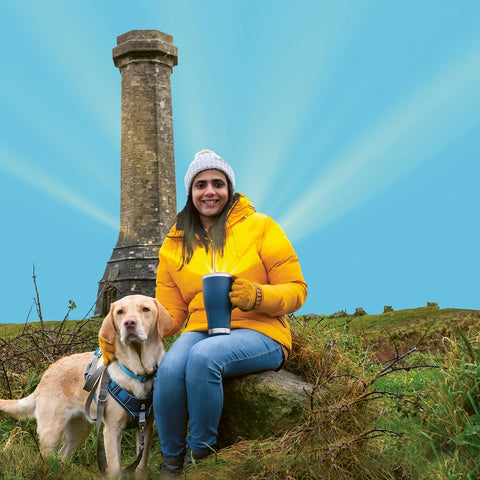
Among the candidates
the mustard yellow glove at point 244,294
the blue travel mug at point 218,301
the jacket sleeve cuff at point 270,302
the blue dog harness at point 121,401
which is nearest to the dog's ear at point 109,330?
the blue dog harness at point 121,401

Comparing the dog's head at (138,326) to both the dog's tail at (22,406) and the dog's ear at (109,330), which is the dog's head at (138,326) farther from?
the dog's tail at (22,406)

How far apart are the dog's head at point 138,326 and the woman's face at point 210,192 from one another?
78 centimetres

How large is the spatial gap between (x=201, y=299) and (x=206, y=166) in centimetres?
92

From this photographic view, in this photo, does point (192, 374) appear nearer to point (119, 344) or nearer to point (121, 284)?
point (119, 344)

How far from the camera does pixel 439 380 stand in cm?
334

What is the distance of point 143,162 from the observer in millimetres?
16500

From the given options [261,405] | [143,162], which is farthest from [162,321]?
[143,162]

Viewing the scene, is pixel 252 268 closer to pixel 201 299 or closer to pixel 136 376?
pixel 201 299

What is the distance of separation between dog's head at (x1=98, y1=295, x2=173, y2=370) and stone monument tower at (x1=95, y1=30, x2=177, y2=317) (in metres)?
12.7

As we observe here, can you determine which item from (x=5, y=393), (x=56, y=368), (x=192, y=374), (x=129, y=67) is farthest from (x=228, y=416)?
(x=129, y=67)

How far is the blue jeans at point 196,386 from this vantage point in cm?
326

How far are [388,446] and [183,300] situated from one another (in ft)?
5.55

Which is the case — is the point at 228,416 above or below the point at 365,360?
below

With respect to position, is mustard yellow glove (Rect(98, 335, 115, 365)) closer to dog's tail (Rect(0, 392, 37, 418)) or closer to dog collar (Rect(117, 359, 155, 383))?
dog collar (Rect(117, 359, 155, 383))
